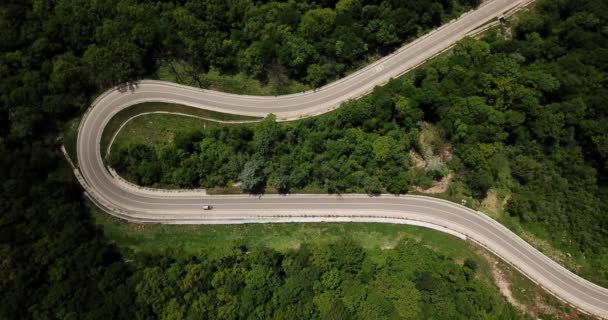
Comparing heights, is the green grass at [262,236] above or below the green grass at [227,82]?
below

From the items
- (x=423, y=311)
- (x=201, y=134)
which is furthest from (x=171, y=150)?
(x=423, y=311)

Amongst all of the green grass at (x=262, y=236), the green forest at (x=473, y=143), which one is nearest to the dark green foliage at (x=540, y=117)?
the green forest at (x=473, y=143)

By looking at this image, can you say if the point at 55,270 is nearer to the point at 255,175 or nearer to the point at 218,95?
the point at 255,175

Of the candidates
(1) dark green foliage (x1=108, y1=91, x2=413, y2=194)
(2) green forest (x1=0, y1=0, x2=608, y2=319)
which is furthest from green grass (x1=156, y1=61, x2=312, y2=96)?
(1) dark green foliage (x1=108, y1=91, x2=413, y2=194)

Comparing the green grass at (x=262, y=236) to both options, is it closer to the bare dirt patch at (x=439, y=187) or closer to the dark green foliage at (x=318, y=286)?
the dark green foliage at (x=318, y=286)

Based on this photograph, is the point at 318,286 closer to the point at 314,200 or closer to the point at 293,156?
the point at 314,200

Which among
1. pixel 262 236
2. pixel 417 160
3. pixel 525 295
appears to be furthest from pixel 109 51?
pixel 525 295
